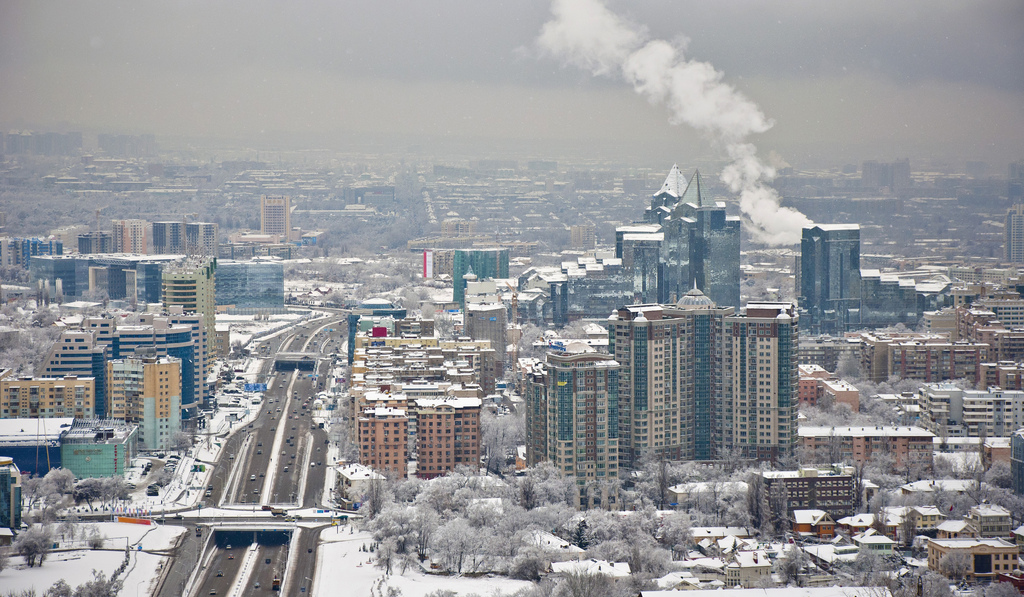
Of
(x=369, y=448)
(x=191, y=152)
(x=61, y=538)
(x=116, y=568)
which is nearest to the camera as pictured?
(x=116, y=568)

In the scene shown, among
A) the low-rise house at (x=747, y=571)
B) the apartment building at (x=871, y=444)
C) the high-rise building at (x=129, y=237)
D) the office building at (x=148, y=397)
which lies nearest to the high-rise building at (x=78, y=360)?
the office building at (x=148, y=397)

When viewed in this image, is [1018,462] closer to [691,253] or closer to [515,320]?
[515,320]

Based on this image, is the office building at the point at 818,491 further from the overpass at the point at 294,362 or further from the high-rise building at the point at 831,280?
the high-rise building at the point at 831,280

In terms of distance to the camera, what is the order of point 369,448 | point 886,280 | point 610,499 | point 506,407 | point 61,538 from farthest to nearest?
point 886,280
point 506,407
point 369,448
point 610,499
point 61,538

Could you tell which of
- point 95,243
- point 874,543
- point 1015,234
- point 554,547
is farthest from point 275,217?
point 874,543

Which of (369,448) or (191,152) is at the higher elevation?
(191,152)

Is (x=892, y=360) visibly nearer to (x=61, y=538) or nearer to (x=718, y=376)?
(x=718, y=376)

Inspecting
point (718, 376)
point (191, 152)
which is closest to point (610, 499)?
point (718, 376)
